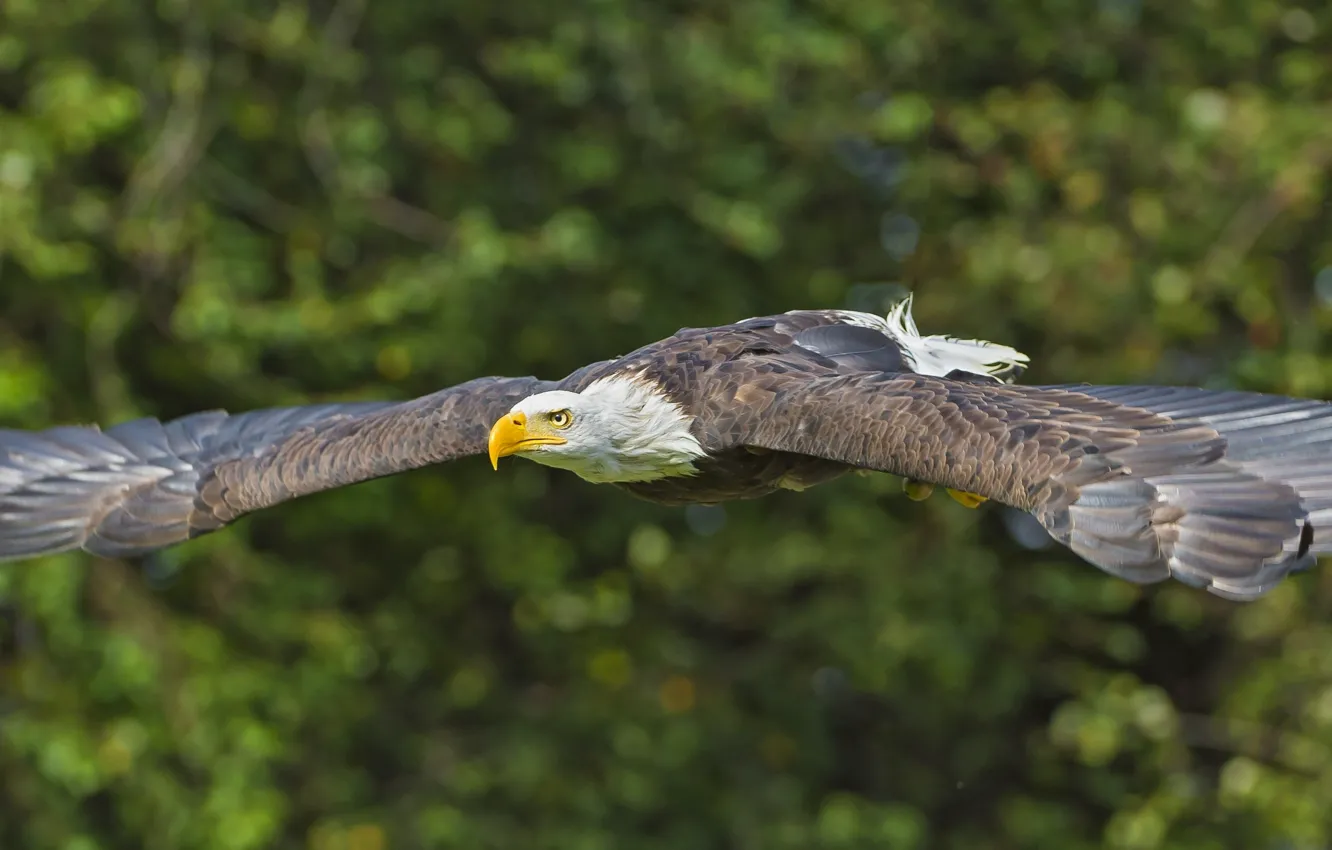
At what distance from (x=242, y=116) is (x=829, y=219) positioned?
3334 mm

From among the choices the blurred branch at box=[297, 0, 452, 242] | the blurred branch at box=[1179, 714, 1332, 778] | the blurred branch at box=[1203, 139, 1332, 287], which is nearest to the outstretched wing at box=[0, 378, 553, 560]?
the blurred branch at box=[297, 0, 452, 242]

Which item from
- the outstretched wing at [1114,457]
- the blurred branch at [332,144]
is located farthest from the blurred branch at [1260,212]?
the outstretched wing at [1114,457]

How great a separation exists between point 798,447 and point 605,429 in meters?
0.70

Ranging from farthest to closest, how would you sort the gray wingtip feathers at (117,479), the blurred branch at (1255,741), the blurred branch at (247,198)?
1. the blurred branch at (247,198)
2. the blurred branch at (1255,741)
3. the gray wingtip feathers at (117,479)

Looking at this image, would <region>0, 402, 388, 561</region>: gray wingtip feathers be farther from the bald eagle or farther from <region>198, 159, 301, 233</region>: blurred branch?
<region>198, 159, 301, 233</region>: blurred branch

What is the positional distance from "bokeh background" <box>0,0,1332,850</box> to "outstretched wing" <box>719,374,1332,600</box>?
4456mm

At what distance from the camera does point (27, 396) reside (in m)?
9.32

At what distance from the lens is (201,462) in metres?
7.28

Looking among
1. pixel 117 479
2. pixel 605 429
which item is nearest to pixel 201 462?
pixel 117 479

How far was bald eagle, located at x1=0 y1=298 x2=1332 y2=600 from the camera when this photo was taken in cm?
484

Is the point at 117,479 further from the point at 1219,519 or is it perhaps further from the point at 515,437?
the point at 1219,519

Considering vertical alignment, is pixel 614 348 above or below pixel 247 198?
below

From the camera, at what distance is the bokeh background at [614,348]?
10047 mm

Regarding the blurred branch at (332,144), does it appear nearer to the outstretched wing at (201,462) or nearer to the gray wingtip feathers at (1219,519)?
the outstretched wing at (201,462)
